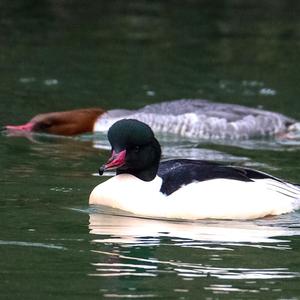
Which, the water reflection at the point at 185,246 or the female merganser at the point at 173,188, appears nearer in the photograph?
the water reflection at the point at 185,246

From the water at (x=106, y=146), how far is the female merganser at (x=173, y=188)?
122 millimetres

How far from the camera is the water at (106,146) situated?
9.58 m

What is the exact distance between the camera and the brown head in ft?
55.9

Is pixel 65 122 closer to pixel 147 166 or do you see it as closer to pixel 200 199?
pixel 147 166

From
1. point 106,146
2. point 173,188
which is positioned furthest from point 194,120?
point 173,188

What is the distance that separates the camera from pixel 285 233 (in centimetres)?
1127

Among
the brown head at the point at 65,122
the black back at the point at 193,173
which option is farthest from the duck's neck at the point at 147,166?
the brown head at the point at 65,122

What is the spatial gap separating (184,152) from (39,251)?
5850mm

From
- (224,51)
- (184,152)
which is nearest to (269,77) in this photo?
(224,51)

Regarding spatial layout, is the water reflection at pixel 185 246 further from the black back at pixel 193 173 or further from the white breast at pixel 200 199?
the black back at pixel 193 173

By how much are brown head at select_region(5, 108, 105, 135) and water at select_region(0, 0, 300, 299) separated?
0.59 ft

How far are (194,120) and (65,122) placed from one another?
1699 mm

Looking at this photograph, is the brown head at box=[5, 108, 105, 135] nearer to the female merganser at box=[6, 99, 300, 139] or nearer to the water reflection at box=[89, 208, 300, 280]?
the female merganser at box=[6, 99, 300, 139]

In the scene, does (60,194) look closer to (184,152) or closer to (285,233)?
(285,233)
